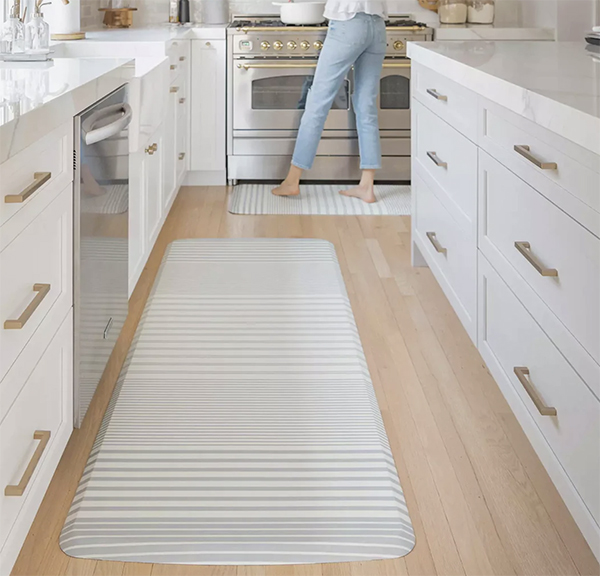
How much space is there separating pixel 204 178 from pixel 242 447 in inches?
128

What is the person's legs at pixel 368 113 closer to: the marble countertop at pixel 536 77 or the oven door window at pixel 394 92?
the oven door window at pixel 394 92

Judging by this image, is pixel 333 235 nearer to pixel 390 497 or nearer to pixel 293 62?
pixel 293 62

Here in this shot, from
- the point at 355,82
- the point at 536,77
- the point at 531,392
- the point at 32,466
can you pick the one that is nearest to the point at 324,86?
the point at 355,82

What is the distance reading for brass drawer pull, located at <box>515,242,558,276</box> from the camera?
5.07ft

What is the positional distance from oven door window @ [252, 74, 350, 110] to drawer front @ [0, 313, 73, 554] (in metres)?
3.18

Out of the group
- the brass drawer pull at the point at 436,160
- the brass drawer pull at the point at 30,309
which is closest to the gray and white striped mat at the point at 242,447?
the brass drawer pull at the point at 30,309

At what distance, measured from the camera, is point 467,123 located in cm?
229

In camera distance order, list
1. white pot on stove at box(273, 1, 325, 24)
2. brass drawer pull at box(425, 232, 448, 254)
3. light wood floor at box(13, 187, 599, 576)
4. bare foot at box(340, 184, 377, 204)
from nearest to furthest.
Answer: light wood floor at box(13, 187, 599, 576), brass drawer pull at box(425, 232, 448, 254), bare foot at box(340, 184, 377, 204), white pot on stove at box(273, 1, 325, 24)

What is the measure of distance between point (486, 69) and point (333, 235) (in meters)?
1.86

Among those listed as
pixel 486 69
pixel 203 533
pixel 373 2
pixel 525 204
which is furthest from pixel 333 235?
pixel 203 533

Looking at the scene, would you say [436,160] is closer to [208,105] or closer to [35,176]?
[35,176]

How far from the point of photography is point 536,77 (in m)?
1.83

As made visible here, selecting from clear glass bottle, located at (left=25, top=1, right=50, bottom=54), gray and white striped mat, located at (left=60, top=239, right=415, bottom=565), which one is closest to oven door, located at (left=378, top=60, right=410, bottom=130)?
gray and white striped mat, located at (left=60, top=239, right=415, bottom=565)

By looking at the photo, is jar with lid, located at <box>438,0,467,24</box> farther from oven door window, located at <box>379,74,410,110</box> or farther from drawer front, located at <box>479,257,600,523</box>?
drawer front, located at <box>479,257,600,523</box>
